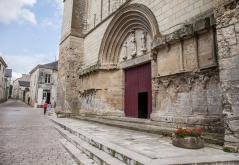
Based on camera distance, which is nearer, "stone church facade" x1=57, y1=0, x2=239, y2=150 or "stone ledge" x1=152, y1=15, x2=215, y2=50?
"stone church facade" x1=57, y1=0, x2=239, y2=150

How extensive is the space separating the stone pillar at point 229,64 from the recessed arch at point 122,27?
2.47 metres

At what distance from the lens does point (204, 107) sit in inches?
161

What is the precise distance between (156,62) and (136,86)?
185 cm

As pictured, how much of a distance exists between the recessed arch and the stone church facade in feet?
0.10

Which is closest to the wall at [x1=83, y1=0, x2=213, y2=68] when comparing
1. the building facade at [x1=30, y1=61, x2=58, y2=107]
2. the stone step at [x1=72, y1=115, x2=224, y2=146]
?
the stone step at [x1=72, y1=115, x2=224, y2=146]

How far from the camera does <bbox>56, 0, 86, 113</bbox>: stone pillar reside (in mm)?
10070

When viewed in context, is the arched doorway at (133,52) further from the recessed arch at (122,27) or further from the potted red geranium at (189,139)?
the potted red geranium at (189,139)

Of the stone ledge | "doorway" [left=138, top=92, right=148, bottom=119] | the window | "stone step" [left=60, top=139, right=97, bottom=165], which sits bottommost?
"stone step" [left=60, top=139, right=97, bottom=165]

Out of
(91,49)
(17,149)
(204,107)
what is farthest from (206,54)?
(91,49)

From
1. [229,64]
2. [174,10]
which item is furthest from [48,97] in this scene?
[229,64]

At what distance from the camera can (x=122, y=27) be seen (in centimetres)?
782

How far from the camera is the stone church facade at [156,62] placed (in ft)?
10.6

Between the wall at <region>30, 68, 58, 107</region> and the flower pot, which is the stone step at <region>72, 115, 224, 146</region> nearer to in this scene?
the flower pot

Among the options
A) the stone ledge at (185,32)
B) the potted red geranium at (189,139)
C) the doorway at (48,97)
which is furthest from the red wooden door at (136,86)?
the doorway at (48,97)
